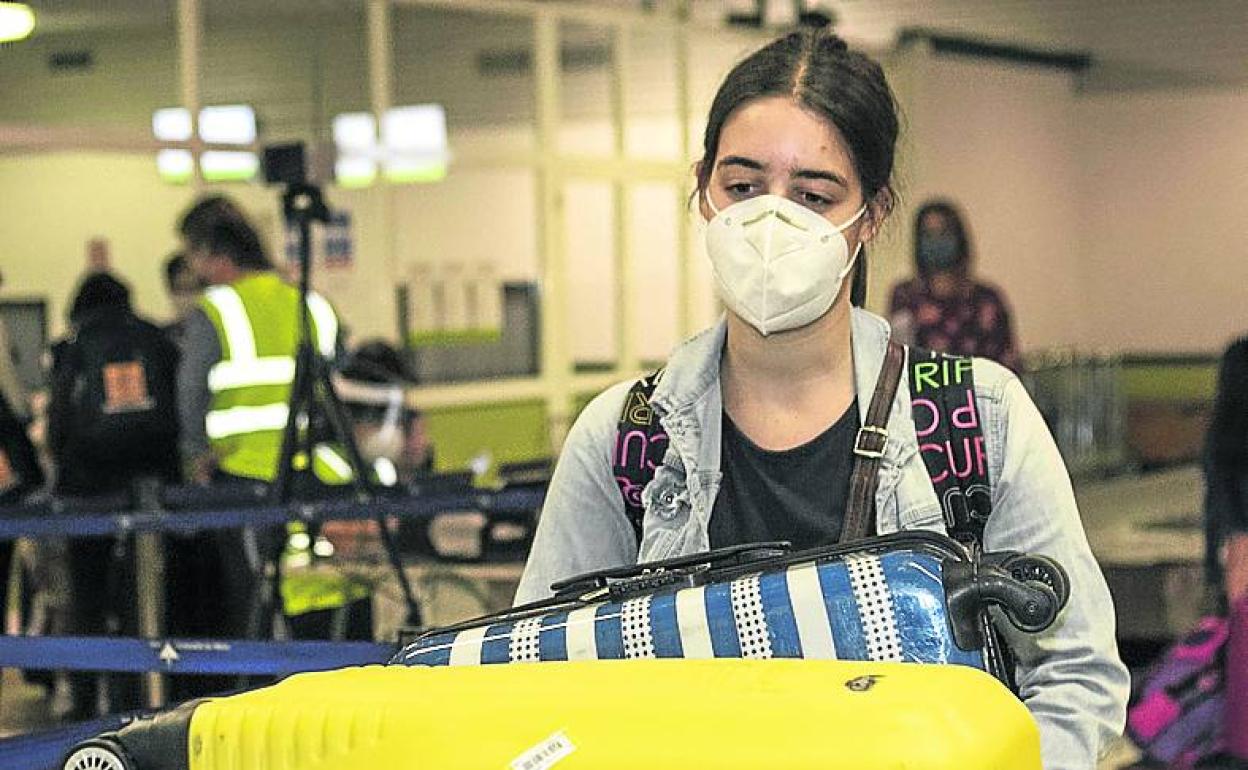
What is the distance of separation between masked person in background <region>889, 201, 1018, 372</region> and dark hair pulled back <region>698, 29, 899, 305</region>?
7136mm

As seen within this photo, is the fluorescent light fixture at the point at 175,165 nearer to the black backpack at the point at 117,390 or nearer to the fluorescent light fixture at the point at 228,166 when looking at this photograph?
the fluorescent light fixture at the point at 228,166

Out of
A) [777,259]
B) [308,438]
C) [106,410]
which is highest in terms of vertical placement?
[777,259]

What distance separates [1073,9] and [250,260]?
10.6 metres

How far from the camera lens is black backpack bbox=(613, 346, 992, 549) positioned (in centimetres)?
182

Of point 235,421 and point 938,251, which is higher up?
point 938,251

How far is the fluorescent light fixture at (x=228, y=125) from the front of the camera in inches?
380

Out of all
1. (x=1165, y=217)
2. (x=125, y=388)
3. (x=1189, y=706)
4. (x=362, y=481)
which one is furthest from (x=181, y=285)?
(x=1165, y=217)

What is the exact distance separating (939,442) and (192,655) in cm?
186

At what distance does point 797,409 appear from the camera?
6.20 feet

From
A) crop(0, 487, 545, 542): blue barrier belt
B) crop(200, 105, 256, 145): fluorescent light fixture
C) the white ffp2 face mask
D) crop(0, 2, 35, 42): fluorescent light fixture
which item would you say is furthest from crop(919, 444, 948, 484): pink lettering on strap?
crop(200, 105, 256, 145): fluorescent light fixture

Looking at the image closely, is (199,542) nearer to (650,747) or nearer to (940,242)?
(940,242)

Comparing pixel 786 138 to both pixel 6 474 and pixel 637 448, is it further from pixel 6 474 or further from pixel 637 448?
pixel 6 474

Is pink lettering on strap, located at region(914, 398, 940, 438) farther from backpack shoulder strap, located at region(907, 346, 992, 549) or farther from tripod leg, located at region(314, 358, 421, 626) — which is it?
tripod leg, located at region(314, 358, 421, 626)

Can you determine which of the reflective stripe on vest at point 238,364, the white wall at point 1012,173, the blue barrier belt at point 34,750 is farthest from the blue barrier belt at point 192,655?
the white wall at point 1012,173
